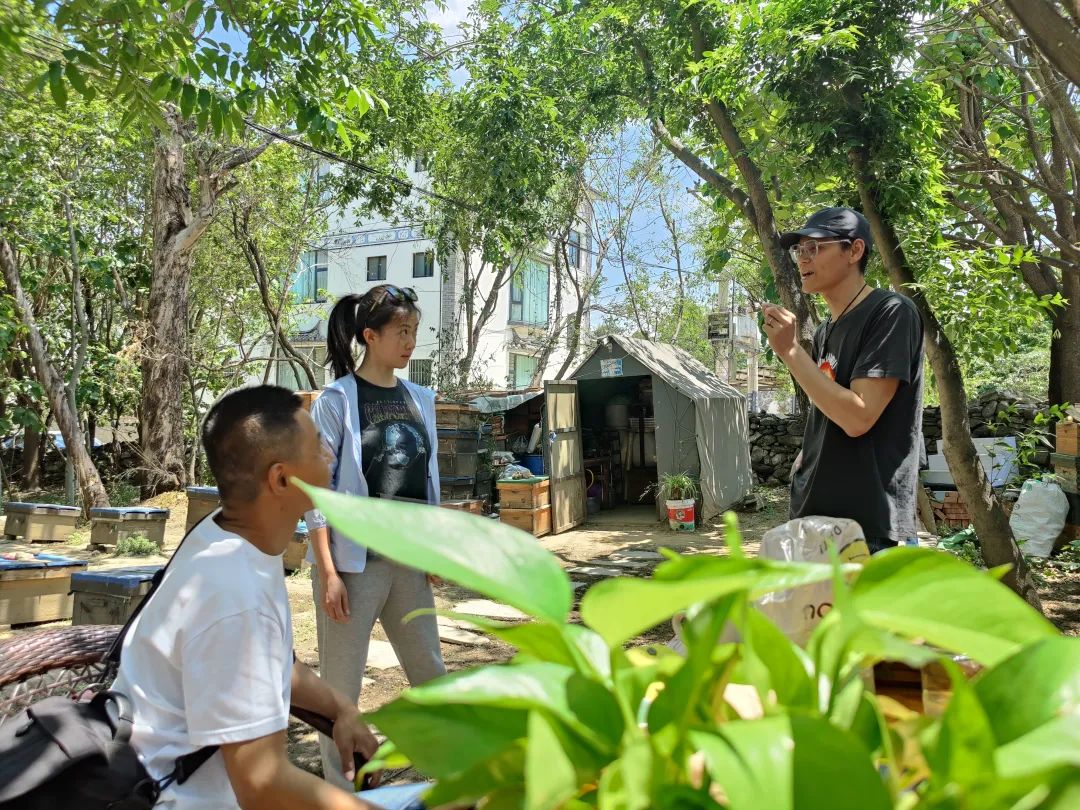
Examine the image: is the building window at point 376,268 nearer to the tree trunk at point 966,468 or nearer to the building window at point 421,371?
the building window at point 421,371

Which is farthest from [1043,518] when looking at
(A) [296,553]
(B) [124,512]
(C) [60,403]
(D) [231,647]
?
(C) [60,403]

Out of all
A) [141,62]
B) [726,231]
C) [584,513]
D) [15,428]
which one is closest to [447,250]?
[584,513]

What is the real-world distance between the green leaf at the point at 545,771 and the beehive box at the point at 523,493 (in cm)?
967

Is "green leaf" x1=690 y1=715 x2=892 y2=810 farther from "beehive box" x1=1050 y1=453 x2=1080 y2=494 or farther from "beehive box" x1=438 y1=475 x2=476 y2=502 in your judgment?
"beehive box" x1=438 y1=475 x2=476 y2=502

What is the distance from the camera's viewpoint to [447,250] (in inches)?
559

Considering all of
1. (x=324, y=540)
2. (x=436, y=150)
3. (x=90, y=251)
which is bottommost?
(x=324, y=540)

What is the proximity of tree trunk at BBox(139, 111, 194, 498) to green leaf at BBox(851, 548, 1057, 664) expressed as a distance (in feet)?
40.0

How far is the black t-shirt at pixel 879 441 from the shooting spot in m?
2.05

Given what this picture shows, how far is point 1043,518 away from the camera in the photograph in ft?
23.1

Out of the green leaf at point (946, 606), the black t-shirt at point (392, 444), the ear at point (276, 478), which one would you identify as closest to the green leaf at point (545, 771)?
the green leaf at point (946, 606)

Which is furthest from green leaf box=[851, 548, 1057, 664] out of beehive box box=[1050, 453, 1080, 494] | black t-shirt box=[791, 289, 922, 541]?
beehive box box=[1050, 453, 1080, 494]

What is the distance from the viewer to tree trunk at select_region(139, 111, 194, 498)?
11.1 m

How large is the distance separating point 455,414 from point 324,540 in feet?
26.1

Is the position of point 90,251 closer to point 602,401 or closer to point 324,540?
point 602,401
